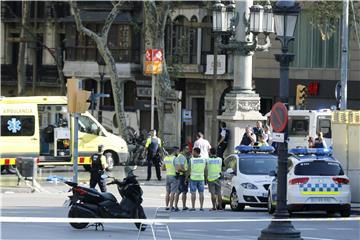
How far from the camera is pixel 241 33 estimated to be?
114ft

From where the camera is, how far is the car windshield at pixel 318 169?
86.2ft

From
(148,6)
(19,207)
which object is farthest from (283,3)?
(148,6)

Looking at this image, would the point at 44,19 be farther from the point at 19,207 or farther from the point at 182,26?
the point at 19,207

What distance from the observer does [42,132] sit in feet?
137

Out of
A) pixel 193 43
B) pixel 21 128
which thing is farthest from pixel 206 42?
pixel 21 128

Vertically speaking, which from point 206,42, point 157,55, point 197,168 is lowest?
point 197,168

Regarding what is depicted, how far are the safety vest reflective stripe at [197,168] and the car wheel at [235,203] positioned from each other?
3.51ft

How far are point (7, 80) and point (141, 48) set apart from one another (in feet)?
31.3

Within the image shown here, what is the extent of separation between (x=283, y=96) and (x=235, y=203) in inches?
347

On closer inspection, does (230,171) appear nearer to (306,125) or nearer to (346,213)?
(346,213)

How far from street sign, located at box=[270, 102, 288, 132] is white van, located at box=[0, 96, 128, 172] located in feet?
69.6

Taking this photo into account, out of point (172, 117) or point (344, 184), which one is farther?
point (172, 117)

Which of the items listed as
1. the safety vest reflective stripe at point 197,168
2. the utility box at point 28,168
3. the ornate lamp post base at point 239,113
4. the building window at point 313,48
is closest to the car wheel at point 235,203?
the safety vest reflective stripe at point 197,168

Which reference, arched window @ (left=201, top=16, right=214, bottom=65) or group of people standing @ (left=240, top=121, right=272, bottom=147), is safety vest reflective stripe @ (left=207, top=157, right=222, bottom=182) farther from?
arched window @ (left=201, top=16, right=214, bottom=65)
